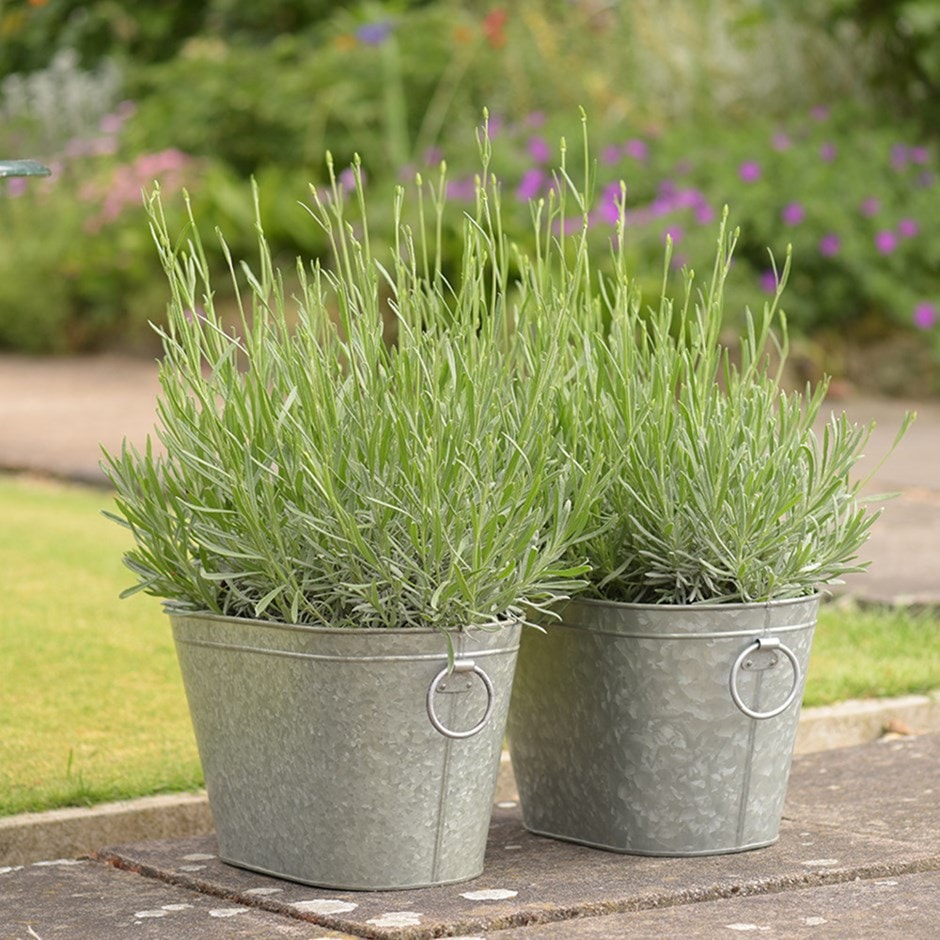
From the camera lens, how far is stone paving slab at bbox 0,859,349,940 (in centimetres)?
270

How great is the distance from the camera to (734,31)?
11125 millimetres

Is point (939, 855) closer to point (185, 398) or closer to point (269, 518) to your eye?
point (269, 518)

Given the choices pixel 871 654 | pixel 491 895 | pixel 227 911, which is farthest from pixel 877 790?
pixel 227 911

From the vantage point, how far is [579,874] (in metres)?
2.98

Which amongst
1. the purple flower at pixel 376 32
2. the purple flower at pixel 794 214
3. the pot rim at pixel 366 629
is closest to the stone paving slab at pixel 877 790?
the pot rim at pixel 366 629

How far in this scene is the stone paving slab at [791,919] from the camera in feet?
8.71

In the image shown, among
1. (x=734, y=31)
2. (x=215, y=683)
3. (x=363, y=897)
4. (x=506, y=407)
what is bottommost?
(x=363, y=897)

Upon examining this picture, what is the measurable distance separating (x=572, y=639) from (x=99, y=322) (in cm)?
904

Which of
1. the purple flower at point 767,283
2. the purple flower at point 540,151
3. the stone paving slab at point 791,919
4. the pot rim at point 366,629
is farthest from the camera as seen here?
the purple flower at point 540,151

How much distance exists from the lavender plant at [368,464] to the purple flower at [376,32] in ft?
29.8

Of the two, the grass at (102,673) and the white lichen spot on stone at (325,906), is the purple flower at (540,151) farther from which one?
the white lichen spot on stone at (325,906)

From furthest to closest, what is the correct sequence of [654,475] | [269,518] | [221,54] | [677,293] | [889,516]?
1. [221,54]
2. [677,293]
3. [889,516]
4. [654,475]
5. [269,518]

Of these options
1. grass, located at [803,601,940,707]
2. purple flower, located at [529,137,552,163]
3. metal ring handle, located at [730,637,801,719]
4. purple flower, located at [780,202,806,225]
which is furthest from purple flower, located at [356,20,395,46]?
metal ring handle, located at [730,637,801,719]

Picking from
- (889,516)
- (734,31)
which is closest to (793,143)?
(734,31)
